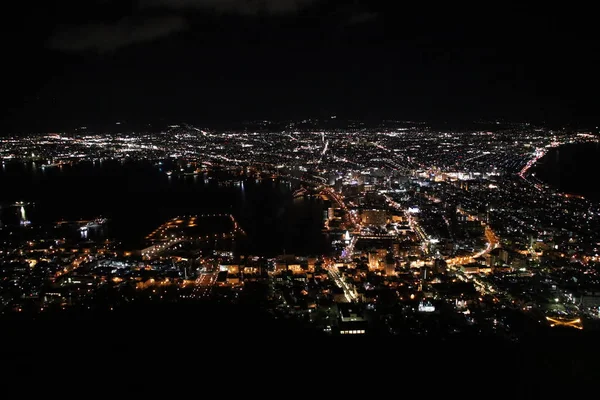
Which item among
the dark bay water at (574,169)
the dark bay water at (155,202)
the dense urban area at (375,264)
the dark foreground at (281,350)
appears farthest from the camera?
the dark bay water at (574,169)

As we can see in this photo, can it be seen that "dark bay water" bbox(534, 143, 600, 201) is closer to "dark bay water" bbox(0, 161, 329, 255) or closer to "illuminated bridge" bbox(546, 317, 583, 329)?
"dark bay water" bbox(0, 161, 329, 255)

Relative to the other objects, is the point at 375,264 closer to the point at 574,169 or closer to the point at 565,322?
the point at 565,322

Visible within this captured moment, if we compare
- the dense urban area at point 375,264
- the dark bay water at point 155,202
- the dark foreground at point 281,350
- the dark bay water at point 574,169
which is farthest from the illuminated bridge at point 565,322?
the dark bay water at point 574,169

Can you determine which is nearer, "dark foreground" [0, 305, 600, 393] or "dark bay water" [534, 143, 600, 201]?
"dark foreground" [0, 305, 600, 393]

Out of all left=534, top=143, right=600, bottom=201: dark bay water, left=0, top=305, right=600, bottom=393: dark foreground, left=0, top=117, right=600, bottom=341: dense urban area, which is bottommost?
left=534, top=143, right=600, bottom=201: dark bay water

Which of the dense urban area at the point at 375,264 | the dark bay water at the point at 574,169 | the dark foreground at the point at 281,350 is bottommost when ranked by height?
the dark bay water at the point at 574,169

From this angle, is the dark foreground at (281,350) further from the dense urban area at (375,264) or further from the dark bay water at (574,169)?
the dark bay water at (574,169)

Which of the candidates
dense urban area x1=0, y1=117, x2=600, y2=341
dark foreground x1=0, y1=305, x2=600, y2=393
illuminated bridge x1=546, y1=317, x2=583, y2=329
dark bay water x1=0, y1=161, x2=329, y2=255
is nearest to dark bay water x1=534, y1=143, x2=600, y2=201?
dense urban area x1=0, y1=117, x2=600, y2=341

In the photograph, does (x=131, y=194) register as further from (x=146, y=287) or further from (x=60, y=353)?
(x=60, y=353)
